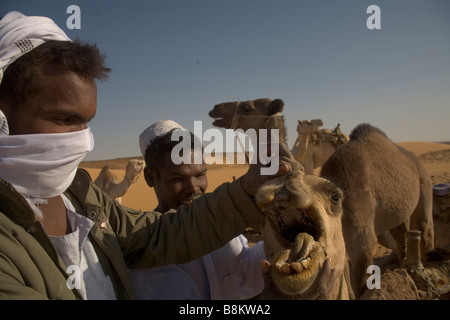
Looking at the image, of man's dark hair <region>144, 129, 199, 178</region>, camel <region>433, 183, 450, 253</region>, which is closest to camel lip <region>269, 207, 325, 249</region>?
man's dark hair <region>144, 129, 199, 178</region>

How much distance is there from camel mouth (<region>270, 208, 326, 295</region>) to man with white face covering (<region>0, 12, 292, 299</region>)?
27 cm

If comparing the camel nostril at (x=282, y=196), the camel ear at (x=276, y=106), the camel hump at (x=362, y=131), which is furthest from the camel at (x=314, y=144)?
the camel nostril at (x=282, y=196)

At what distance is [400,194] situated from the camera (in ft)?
18.7

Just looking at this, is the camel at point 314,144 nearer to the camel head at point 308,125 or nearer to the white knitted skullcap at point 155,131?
the camel head at point 308,125

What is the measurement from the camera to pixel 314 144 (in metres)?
14.0

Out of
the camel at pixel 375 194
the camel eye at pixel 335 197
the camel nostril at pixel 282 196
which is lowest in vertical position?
the camel at pixel 375 194

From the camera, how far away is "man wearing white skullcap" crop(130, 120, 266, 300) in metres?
2.00

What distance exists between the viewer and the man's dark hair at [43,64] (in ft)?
4.79

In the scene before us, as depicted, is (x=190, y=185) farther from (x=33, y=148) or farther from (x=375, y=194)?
(x=375, y=194)

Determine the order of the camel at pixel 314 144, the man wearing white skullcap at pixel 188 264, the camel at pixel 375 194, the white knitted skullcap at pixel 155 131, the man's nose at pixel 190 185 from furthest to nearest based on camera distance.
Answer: the camel at pixel 314 144, the camel at pixel 375 194, the white knitted skullcap at pixel 155 131, the man's nose at pixel 190 185, the man wearing white skullcap at pixel 188 264

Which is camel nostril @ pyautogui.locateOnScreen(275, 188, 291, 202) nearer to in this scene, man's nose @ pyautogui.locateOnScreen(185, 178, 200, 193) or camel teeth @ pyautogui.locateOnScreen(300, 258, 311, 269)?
camel teeth @ pyautogui.locateOnScreen(300, 258, 311, 269)

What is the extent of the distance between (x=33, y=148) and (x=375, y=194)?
5.18m

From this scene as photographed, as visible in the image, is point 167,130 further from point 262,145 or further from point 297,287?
point 297,287
